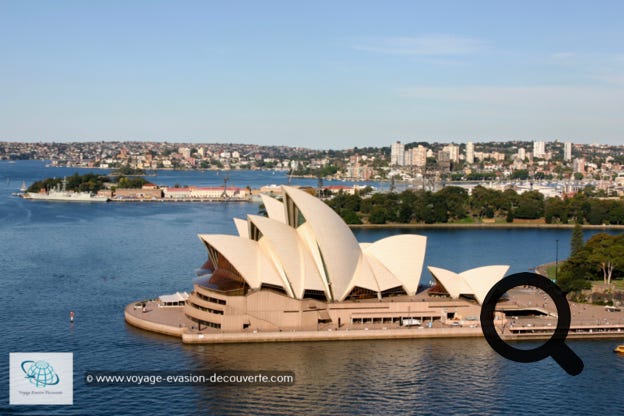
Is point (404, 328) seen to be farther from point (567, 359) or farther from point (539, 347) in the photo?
point (567, 359)

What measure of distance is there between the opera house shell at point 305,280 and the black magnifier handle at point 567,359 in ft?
13.3

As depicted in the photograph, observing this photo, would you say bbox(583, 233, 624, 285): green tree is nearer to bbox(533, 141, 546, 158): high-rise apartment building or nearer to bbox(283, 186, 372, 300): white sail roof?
bbox(283, 186, 372, 300): white sail roof

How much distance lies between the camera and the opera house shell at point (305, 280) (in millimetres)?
28828

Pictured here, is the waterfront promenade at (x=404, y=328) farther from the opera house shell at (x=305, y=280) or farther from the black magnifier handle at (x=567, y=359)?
the black magnifier handle at (x=567, y=359)

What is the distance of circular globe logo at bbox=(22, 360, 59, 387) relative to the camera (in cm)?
2000

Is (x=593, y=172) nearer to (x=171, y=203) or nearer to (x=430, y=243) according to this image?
(x=171, y=203)

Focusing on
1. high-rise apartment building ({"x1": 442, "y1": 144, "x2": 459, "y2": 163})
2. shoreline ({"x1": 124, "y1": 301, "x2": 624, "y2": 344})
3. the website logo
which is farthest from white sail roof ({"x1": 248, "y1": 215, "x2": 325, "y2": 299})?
high-rise apartment building ({"x1": 442, "y1": 144, "x2": 459, "y2": 163})

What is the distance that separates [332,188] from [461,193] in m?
20.9

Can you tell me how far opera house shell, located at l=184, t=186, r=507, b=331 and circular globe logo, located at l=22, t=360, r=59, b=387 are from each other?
869 centimetres

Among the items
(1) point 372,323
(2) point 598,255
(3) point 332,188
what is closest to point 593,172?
(3) point 332,188

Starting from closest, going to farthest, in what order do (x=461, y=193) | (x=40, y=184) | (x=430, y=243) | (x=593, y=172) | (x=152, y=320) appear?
1. (x=152, y=320)
2. (x=430, y=243)
3. (x=461, y=193)
4. (x=40, y=184)
5. (x=593, y=172)

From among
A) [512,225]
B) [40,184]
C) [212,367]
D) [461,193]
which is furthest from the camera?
[40,184]

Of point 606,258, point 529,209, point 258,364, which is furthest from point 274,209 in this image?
point 529,209

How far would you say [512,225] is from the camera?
69.1 metres
